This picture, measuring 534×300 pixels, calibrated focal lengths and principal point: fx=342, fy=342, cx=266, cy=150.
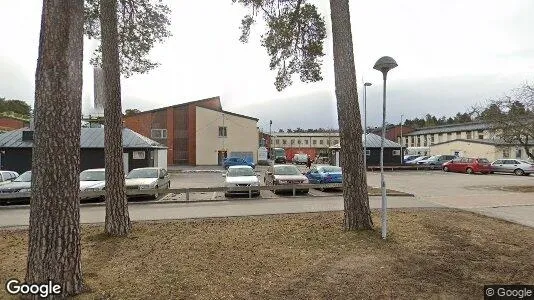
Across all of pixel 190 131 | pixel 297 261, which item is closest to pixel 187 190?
pixel 297 261

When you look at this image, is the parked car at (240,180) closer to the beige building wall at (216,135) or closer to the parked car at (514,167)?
the parked car at (514,167)

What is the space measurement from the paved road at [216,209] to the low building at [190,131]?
36736 mm

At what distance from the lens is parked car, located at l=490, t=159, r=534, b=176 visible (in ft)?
101

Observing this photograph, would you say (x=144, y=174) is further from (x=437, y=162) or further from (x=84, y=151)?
(x=437, y=162)

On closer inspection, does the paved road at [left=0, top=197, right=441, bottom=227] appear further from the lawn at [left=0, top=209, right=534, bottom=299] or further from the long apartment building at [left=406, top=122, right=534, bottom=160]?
the long apartment building at [left=406, top=122, right=534, bottom=160]

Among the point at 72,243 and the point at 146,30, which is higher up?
the point at 146,30

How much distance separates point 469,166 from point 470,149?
21.0m

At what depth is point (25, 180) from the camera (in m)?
15.5

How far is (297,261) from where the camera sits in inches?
232

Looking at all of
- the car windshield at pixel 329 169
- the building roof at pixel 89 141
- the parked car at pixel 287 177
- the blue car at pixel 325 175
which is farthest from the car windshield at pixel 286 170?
the building roof at pixel 89 141

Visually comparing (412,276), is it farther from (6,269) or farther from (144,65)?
(144,65)

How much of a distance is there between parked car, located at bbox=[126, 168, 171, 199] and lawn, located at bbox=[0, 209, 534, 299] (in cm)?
612

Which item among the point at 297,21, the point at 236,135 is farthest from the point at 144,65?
the point at 236,135

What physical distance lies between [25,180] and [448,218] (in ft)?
56.3
